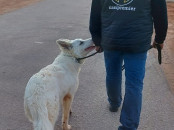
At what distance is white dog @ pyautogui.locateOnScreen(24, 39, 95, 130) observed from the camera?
13.8ft

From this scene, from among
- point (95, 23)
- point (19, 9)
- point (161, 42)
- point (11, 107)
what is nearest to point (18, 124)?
point (11, 107)

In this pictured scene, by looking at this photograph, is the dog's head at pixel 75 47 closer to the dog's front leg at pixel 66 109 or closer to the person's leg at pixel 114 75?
the person's leg at pixel 114 75

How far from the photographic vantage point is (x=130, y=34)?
4312 millimetres

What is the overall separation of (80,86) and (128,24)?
2730 millimetres

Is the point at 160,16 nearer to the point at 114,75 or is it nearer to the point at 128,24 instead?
the point at 128,24

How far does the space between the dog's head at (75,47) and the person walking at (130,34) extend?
1.03 feet

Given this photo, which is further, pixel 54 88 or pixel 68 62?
pixel 68 62

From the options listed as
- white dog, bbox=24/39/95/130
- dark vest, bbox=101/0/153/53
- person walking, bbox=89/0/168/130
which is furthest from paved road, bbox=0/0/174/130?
dark vest, bbox=101/0/153/53

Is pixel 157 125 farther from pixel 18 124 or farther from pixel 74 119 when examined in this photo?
pixel 18 124

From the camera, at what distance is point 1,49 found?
969cm

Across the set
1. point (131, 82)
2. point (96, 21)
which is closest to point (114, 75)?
point (131, 82)

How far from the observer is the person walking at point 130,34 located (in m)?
4.23

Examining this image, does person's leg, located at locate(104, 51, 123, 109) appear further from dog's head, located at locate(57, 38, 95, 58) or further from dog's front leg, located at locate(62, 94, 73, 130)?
dog's front leg, located at locate(62, 94, 73, 130)

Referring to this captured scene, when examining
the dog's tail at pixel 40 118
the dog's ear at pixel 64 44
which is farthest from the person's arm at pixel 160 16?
the dog's tail at pixel 40 118
